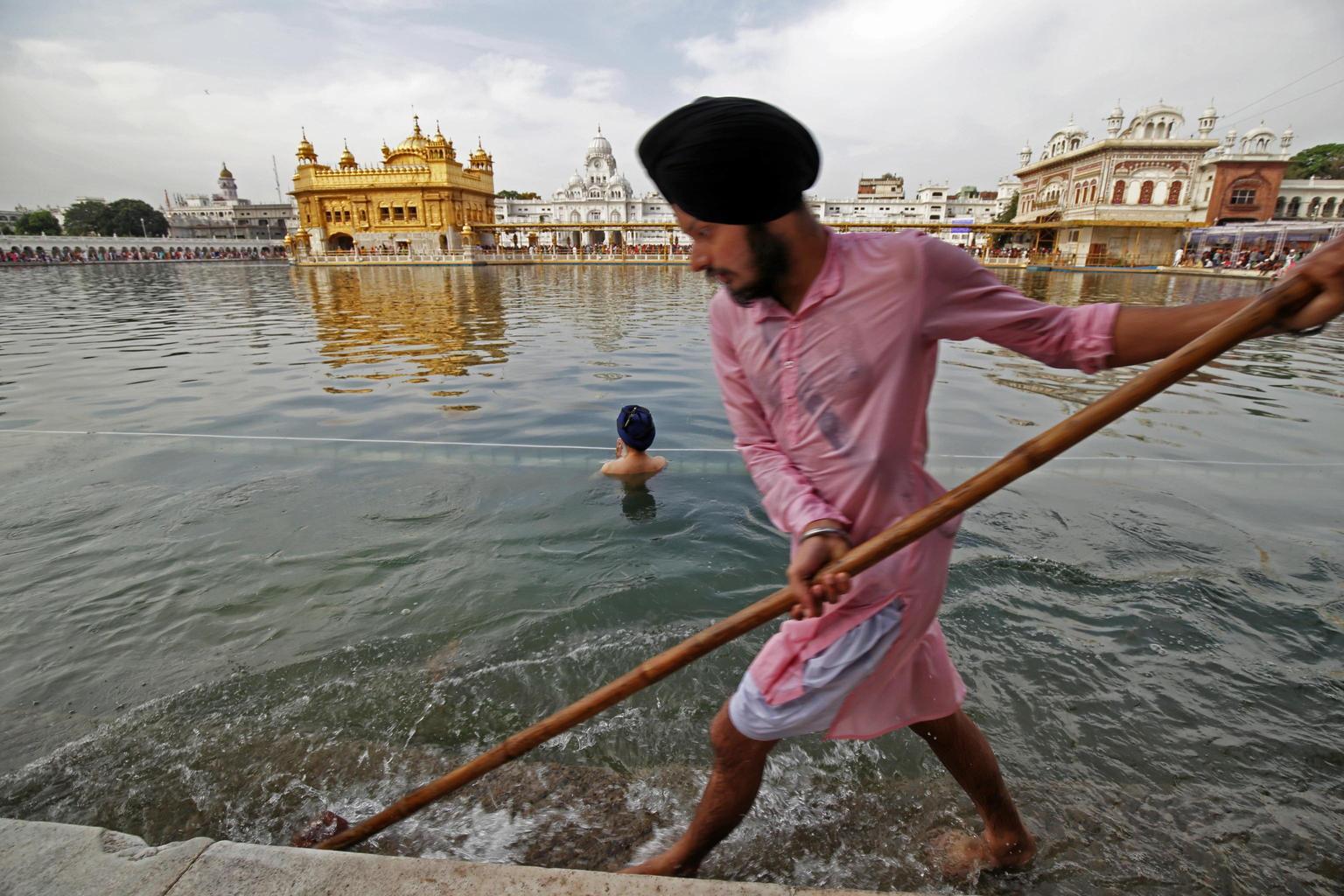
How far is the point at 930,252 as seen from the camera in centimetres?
124

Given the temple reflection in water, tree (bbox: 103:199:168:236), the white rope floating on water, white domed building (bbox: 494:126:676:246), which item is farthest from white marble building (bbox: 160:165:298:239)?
the white rope floating on water

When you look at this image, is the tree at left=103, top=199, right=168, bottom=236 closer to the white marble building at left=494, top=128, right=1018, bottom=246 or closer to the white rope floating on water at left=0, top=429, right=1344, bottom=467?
the white marble building at left=494, top=128, right=1018, bottom=246

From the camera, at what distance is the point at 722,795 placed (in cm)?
159

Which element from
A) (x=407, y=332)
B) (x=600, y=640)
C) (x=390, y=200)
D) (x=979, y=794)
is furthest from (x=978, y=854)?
(x=390, y=200)

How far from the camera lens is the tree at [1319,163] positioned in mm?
54253

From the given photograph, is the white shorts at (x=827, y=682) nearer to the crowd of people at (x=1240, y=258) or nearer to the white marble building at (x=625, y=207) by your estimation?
the crowd of people at (x=1240, y=258)

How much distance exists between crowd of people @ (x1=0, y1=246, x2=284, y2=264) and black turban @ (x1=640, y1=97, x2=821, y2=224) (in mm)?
83191

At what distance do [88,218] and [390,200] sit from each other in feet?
197

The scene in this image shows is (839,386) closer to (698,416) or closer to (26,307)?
(698,416)

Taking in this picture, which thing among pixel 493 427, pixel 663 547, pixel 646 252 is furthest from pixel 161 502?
pixel 646 252

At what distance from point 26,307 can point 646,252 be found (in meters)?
46.2

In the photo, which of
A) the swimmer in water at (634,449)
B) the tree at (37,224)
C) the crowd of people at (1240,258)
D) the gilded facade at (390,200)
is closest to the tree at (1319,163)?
the crowd of people at (1240,258)

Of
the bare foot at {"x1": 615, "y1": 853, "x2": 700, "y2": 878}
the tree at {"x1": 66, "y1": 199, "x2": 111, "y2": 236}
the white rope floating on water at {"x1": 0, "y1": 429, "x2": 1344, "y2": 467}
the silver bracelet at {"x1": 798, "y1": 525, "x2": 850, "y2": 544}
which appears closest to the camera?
the silver bracelet at {"x1": 798, "y1": 525, "x2": 850, "y2": 544}

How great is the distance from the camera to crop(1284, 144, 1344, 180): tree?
178 ft
